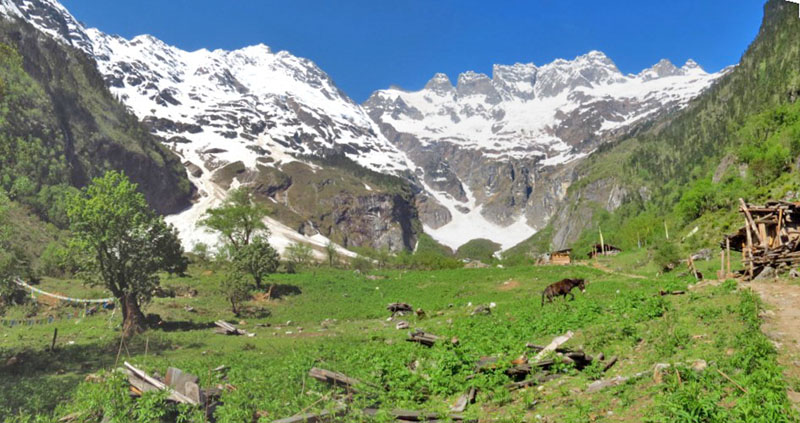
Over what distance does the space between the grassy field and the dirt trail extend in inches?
13.4

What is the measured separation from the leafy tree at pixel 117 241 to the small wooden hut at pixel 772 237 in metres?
36.0

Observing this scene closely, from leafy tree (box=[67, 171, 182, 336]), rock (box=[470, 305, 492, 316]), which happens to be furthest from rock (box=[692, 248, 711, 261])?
leafy tree (box=[67, 171, 182, 336])

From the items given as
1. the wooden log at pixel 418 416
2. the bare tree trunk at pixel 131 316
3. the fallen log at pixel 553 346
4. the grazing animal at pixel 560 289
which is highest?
the grazing animal at pixel 560 289

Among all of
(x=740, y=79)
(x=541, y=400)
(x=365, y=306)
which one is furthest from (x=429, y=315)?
(x=740, y=79)

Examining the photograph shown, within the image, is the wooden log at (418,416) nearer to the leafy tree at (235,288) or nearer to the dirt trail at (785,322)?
the dirt trail at (785,322)

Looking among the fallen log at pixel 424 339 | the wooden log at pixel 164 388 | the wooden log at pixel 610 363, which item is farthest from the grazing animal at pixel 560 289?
the wooden log at pixel 164 388

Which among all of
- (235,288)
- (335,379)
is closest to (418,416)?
(335,379)

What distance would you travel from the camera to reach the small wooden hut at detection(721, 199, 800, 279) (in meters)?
23.0

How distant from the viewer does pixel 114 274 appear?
27859mm

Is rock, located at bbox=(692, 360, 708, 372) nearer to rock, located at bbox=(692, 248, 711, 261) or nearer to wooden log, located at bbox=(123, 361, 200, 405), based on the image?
wooden log, located at bbox=(123, 361, 200, 405)

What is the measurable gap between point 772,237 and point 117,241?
39919mm

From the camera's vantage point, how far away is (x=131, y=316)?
2841 cm

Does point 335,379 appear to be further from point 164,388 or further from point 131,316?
point 131,316

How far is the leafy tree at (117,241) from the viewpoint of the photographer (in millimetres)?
26625
